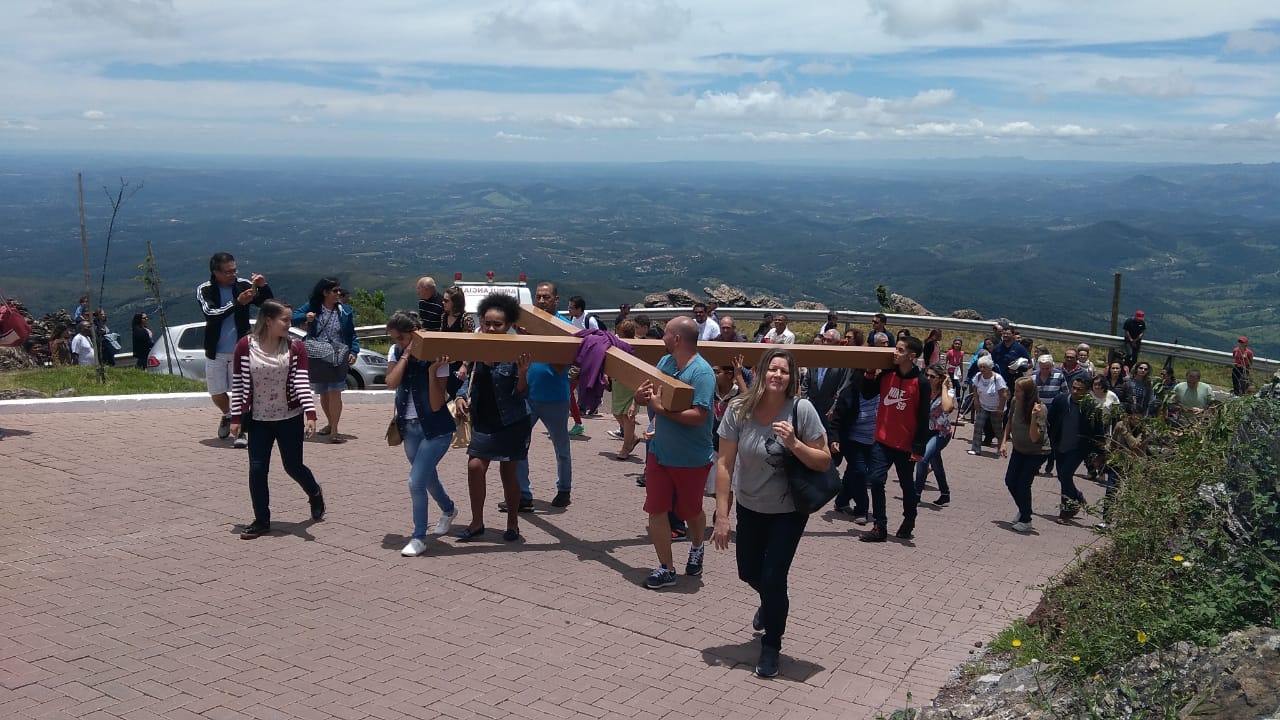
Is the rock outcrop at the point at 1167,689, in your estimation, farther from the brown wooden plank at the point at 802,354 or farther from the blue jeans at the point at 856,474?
the blue jeans at the point at 856,474

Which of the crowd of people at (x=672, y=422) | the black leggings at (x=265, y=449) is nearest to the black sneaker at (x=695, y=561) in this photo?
the crowd of people at (x=672, y=422)

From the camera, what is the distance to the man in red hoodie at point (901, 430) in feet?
27.7

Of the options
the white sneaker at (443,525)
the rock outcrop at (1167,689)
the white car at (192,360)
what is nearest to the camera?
the rock outcrop at (1167,689)

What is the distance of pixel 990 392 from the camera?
43.1 ft

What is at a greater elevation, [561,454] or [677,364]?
[677,364]

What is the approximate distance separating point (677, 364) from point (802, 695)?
2258mm

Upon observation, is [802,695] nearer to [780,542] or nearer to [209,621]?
[780,542]

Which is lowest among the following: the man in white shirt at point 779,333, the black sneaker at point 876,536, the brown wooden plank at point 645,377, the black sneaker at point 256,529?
the black sneaker at point 876,536

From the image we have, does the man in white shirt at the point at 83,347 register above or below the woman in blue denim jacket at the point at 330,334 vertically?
below

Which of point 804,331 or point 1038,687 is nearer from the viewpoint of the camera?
point 1038,687

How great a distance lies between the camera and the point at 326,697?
5.11 metres

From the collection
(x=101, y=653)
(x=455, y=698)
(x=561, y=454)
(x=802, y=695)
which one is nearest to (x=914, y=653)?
(x=802, y=695)

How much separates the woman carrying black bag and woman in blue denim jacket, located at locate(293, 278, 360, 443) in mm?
6013

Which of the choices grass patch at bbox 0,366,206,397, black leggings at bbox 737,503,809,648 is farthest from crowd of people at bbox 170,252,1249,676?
grass patch at bbox 0,366,206,397
